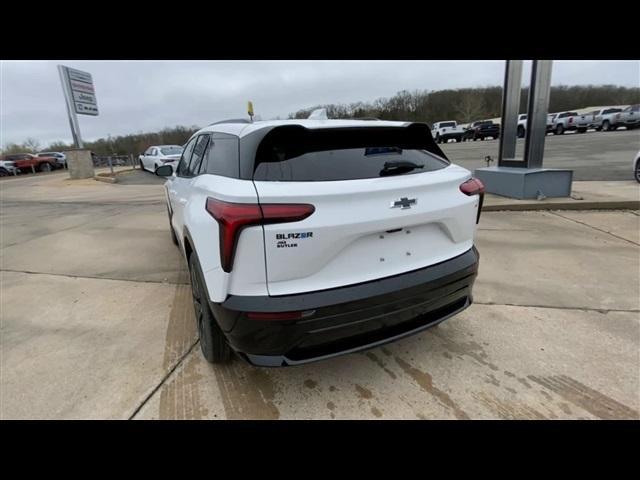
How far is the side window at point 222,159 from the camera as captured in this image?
84.2 inches

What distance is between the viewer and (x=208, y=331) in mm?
2447

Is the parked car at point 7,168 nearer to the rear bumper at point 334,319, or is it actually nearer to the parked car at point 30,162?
the parked car at point 30,162

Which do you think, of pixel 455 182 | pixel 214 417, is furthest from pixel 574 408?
pixel 214 417

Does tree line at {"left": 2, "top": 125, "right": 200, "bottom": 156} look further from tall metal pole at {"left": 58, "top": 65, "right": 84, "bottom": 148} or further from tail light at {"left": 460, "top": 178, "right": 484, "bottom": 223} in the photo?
tail light at {"left": 460, "top": 178, "right": 484, "bottom": 223}

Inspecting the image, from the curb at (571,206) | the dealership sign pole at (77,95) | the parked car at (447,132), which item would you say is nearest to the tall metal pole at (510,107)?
the curb at (571,206)

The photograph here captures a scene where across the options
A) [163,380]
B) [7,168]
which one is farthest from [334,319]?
[7,168]

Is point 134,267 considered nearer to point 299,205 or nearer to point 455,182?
point 299,205

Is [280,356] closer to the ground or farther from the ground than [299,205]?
closer to the ground

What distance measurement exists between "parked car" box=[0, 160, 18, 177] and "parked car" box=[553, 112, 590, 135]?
1983 inches

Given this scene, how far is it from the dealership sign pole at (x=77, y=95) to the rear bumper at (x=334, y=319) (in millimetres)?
23731

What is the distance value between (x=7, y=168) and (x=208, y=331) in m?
38.4

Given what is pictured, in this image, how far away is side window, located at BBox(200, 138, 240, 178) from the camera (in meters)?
2.14
